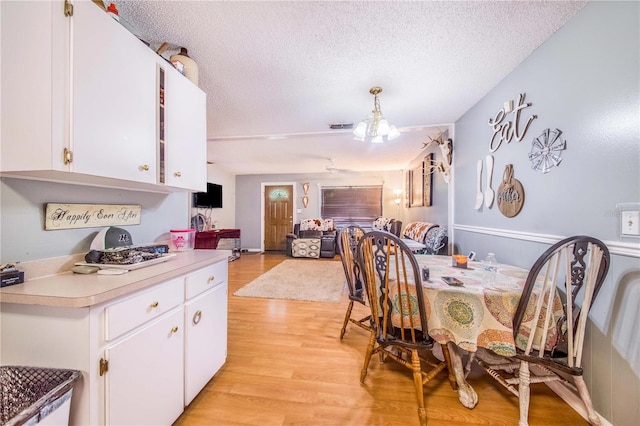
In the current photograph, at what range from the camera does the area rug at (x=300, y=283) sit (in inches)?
123

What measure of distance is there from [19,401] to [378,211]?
21.2 ft

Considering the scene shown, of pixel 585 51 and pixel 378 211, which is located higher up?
pixel 585 51

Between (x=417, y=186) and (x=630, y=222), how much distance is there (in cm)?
359

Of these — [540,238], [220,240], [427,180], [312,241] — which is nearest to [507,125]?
[540,238]

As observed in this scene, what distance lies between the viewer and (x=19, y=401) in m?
0.81

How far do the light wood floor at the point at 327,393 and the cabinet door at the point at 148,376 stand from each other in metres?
0.27

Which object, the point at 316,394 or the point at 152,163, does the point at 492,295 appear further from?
the point at 152,163

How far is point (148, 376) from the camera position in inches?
39.4

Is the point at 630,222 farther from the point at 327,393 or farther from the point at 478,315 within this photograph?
the point at 327,393

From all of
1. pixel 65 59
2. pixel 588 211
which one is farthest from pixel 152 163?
pixel 588 211

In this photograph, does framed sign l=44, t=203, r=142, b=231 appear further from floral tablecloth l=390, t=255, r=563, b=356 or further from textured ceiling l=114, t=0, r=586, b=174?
Answer: floral tablecloth l=390, t=255, r=563, b=356

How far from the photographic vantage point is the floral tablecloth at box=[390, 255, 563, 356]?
1.14 meters

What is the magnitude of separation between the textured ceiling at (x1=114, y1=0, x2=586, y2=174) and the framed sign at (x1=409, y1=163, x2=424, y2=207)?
148 cm

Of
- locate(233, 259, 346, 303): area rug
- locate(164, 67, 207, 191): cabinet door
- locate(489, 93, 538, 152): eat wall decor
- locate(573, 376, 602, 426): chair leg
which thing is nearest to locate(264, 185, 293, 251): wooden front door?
locate(233, 259, 346, 303): area rug
